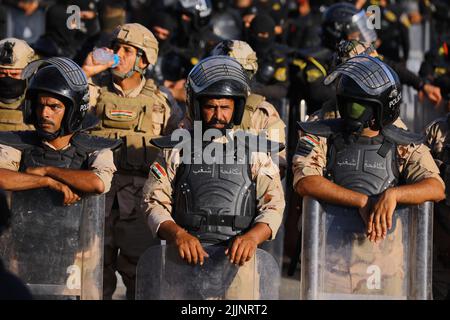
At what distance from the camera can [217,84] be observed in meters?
8.47

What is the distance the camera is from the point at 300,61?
503 inches

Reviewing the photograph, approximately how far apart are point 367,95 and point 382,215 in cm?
82

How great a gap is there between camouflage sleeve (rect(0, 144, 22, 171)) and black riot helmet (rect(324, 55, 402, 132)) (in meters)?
2.09

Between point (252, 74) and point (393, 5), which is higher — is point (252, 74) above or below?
below

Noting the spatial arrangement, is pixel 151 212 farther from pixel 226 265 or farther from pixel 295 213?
pixel 295 213

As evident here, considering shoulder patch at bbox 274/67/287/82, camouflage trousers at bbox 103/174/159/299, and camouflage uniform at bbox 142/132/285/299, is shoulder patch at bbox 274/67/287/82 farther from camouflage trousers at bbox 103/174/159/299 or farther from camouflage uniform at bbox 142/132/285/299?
camouflage uniform at bbox 142/132/285/299

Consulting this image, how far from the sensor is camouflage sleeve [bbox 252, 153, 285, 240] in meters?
8.33

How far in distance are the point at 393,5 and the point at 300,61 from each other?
5048mm

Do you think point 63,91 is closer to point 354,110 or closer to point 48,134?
point 48,134

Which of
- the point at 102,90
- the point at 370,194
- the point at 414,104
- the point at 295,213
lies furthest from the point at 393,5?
the point at 370,194

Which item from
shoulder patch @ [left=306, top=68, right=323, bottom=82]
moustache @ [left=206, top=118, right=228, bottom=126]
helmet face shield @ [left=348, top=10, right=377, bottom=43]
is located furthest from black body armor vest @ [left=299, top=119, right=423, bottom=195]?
shoulder patch @ [left=306, top=68, right=323, bottom=82]
